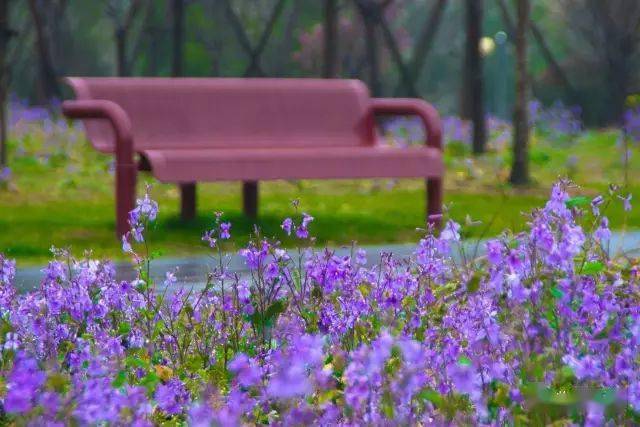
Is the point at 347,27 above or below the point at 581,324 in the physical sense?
above

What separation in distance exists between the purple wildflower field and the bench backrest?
13.9 feet

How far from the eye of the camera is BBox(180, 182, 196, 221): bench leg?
874cm

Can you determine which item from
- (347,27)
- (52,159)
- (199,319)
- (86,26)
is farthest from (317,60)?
(199,319)

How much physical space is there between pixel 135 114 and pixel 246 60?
95.4ft

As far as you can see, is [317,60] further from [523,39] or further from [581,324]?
[581,324]

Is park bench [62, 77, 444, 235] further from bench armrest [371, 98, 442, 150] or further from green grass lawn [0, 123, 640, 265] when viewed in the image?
green grass lawn [0, 123, 640, 265]

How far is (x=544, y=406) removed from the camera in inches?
97.9

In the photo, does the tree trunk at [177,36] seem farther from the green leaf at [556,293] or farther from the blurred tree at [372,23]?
the green leaf at [556,293]

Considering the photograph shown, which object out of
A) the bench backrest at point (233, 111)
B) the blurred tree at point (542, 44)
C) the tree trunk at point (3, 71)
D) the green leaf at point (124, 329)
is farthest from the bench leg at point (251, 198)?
the blurred tree at point (542, 44)

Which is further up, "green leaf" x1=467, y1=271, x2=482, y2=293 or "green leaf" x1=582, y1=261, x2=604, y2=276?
"green leaf" x1=582, y1=261, x2=604, y2=276

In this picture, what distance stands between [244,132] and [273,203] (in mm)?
1228

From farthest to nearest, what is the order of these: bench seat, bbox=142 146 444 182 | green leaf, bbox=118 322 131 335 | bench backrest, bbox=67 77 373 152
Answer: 1. bench backrest, bbox=67 77 373 152
2. bench seat, bbox=142 146 444 182
3. green leaf, bbox=118 322 131 335

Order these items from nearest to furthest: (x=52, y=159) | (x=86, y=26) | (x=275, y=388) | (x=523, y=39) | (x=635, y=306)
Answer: (x=275, y=388) → (x=635, y=306) → (x=523, y=39) → (x=52, y=159) → (x=86, y=26)

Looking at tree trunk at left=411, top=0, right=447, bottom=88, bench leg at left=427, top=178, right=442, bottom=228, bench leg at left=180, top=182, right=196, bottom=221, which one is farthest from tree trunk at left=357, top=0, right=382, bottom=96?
bench leg at left=427, top=178, right=442, bottom=228
